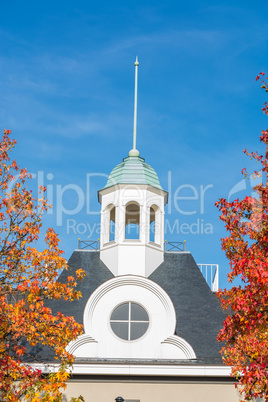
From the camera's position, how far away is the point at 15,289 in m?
13.4

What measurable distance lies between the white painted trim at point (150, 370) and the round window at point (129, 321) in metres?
1.26

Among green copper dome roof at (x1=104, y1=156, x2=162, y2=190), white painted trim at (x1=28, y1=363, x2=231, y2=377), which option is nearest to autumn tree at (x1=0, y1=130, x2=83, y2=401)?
white painted trim at (x1=28, y1=363, x2=231, y2=377)

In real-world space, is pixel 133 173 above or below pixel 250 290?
above

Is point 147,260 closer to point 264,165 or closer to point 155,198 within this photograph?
point 155,198

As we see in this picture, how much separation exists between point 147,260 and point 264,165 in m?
9.94

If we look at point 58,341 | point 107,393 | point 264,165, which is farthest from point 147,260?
point 264,165

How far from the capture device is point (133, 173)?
21375 mm

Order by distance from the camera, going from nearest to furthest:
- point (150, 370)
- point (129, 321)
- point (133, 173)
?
point (150, 370) < point (129, 321) < point (133, 173)

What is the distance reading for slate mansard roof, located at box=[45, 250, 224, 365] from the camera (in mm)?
17297

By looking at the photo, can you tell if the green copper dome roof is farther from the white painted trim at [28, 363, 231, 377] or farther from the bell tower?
the white painted trim at [28, 363, 231, 377]

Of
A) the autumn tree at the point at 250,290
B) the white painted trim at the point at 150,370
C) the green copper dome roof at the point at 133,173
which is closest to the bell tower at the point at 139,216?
the green copper dome roof at the point at 133,173

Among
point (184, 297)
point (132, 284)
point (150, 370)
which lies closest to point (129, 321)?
point (132, 284)

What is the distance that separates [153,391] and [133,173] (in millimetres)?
7915

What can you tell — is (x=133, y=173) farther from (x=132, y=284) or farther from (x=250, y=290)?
(x=250, y=290)
